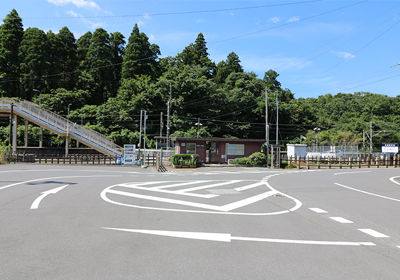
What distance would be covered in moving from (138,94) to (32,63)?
24.1 metres

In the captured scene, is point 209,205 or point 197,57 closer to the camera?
point 209,205

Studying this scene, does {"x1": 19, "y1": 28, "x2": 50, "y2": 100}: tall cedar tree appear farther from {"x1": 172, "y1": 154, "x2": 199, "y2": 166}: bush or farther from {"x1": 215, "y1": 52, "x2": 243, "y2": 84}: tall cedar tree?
{"x1": 172, "y1": 154, "x2": 199, "y2": 166}: bush

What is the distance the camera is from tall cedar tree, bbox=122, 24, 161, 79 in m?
70.1

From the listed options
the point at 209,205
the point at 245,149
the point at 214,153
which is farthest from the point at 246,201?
the point at 245,149

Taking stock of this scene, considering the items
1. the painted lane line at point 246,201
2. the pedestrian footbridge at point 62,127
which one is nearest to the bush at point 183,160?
the pedestrian footbridge at point 62,127

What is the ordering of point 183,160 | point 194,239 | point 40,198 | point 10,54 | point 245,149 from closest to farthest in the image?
point 194,239, point 40,198, point 183,160, point 245,149, point 10,54

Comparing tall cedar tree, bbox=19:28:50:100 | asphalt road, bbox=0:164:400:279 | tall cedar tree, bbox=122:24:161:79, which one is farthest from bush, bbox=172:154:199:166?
tall cedar tree, bbox=19:28:50:100

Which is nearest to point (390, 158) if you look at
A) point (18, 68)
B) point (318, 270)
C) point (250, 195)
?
point (250, 195)

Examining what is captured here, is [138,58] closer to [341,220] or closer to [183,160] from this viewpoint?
[183,160]

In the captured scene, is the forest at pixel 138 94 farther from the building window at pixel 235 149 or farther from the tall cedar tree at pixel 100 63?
the building window at pixel 235 149

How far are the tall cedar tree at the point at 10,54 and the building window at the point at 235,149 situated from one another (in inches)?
2114

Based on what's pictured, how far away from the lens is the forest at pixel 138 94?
191ft

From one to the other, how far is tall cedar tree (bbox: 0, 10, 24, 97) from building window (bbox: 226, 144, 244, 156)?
176ft

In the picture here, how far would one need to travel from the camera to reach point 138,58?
71375mm
